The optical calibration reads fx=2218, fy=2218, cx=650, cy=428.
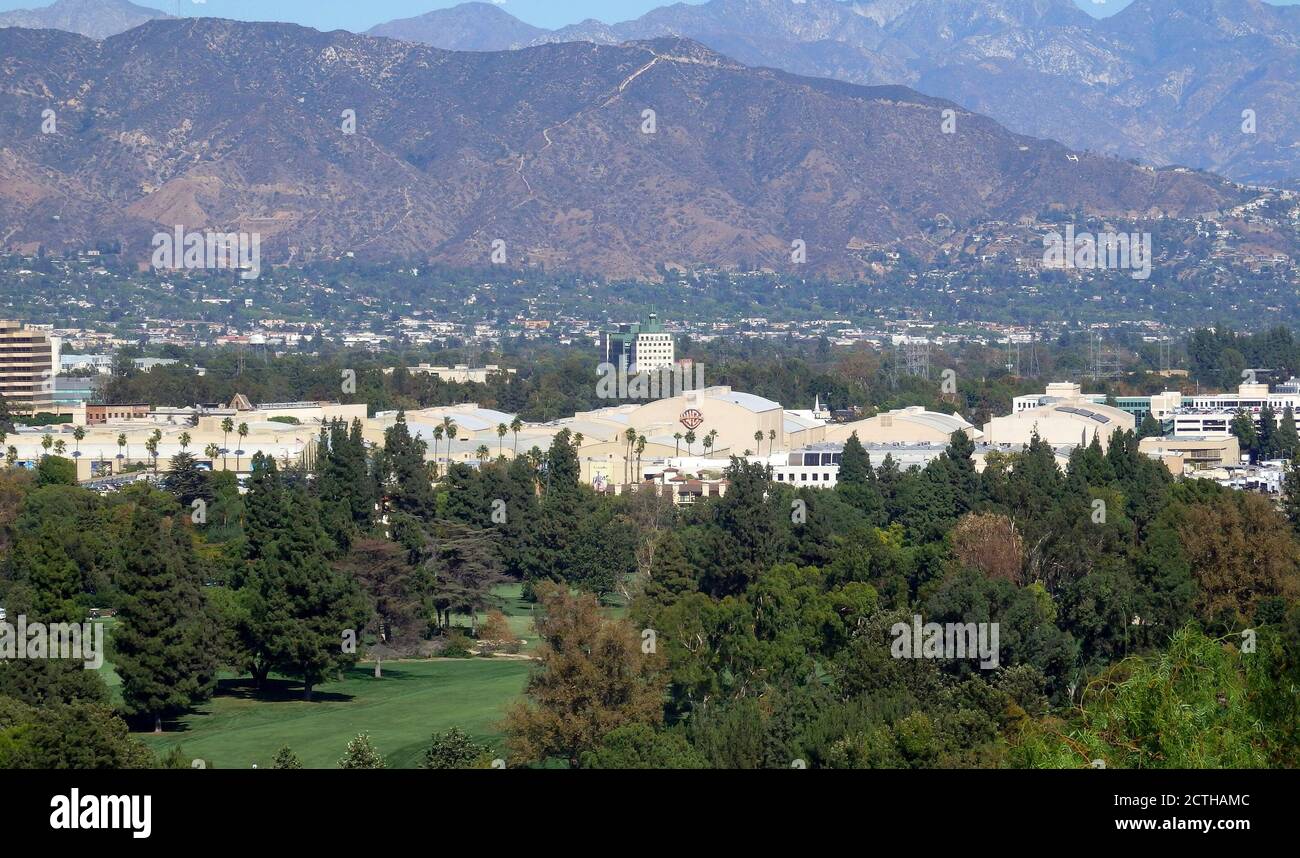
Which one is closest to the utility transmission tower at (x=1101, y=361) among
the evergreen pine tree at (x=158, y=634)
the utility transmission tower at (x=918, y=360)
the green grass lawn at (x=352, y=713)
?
the utility transmission tower at (x=918, y=360)

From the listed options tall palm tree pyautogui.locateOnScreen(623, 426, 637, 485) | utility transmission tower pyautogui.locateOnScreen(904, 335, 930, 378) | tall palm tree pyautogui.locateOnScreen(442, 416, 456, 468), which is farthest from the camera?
utility transmission tower pyautogui.locateOnScreen(904, 335, 930, 378)

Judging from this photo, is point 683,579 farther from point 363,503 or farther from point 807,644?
point 363,503

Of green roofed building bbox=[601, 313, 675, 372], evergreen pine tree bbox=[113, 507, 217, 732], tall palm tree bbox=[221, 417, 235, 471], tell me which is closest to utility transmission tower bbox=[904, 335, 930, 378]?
green roofed building bbox=[601, 313, 675, 372]

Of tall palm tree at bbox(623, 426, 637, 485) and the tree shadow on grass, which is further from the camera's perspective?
tall palm tree at bbox(623, 426, 637, 485)

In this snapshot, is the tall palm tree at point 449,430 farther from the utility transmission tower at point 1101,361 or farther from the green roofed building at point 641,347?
the utility transmission tower at point 1101,361

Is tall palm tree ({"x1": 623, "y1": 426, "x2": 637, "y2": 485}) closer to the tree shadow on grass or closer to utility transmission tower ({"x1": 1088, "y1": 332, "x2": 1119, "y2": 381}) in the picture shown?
the tree shadow on grass

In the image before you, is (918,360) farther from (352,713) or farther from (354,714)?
(354,714)

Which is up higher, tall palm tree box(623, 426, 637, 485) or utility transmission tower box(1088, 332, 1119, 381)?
utility transmission tower box(1088, 332, 1119, 381)

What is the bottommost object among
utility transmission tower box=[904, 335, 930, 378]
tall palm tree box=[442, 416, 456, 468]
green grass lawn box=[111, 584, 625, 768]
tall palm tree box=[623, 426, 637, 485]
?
green grass lawn box=[111, 584, 625, 768]

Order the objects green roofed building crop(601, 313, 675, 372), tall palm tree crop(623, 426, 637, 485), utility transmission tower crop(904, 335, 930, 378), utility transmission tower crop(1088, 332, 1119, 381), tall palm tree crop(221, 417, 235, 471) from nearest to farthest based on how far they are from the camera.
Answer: tall palm tree crop(623, 426, 637, 485)
tall palm tree crop(221, 417, 235, 471)
utility transmission tower crop(1088, 332, 1119, 381)
utility transmission tower crop(904, 335, 930, 378)
green roofed building crop(601, 313, 675, 372)
